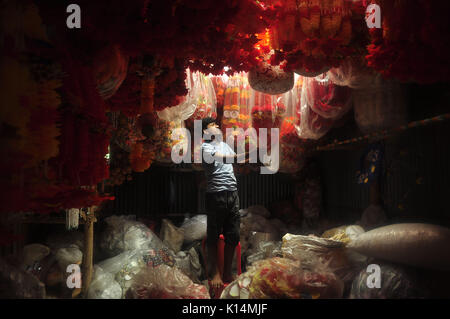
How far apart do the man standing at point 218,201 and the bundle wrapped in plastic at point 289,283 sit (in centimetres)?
138

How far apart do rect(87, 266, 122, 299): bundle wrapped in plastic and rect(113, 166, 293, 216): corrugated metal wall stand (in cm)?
211

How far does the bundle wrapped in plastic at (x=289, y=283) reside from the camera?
1396mm

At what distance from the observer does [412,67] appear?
4.77 ft

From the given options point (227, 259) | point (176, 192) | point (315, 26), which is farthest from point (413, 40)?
point (176, 192)

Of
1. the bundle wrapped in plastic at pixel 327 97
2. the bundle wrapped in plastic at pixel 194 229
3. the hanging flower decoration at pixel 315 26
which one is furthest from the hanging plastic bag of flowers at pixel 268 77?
the bundle wrapped in plastic at pixel 194 229

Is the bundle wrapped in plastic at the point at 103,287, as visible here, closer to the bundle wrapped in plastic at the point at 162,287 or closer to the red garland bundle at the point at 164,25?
the bundle wrapped in plastic at the point at 162,287

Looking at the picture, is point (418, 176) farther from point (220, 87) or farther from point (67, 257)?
point (67, 257)

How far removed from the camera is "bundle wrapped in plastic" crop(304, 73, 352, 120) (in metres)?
2.55

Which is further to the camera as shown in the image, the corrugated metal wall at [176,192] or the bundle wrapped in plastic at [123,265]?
the corrugated metal wall at [176,192]

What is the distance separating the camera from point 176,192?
199 inches

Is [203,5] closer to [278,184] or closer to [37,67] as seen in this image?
[37,67]

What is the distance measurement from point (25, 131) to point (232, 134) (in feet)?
7.72
